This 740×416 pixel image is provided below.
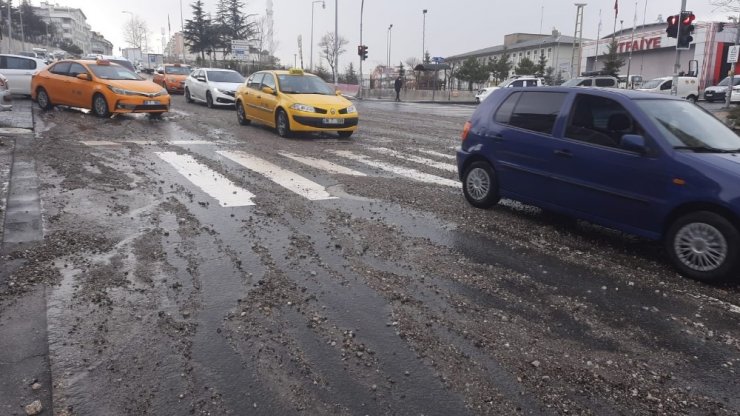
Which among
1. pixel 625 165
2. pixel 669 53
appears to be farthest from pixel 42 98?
pixel 669 53

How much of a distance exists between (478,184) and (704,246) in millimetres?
2991

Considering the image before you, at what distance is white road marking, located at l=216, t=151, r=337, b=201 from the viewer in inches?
312

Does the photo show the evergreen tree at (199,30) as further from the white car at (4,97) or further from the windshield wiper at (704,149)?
the windshield wiper at (704,149)

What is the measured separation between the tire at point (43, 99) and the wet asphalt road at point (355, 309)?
1128 centimetres

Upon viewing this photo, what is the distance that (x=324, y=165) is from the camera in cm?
1027

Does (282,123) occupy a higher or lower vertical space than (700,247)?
higher

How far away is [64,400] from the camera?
9.64 feet

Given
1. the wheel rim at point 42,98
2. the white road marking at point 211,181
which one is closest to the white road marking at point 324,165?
the white road marking at point 211,181

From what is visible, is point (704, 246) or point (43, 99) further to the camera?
point (43, 99)

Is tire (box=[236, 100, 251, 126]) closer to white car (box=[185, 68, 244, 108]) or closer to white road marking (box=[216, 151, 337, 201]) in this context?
white road marking (box=[216, 151, 337, 201])

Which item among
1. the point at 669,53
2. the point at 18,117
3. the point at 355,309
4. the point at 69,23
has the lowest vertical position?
the point at 355,309

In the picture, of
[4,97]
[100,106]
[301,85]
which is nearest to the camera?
[4,97]

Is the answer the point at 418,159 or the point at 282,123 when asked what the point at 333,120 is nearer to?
the point at 282,123

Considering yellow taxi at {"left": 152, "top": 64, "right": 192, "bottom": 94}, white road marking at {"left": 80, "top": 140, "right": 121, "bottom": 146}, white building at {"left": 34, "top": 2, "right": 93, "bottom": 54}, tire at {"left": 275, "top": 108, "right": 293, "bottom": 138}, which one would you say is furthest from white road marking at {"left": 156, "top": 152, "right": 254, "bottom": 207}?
white building at {"left": 34, "top": 2, "right": 93, "bottom": 54}
